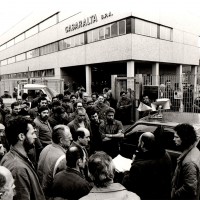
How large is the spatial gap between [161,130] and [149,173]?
6.35ft

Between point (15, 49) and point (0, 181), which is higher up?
point (15, 49)

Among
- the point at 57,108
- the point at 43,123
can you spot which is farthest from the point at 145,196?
the point at 57,108

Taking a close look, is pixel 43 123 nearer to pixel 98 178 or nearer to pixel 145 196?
pixel 145 196

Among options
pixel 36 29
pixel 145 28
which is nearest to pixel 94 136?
pixel 145 28

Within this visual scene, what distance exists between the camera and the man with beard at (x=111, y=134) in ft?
17.0

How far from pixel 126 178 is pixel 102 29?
18.0 meters

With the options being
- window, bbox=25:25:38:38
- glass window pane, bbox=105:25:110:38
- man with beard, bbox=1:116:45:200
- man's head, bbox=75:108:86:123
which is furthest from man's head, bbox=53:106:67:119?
window, bbox=25:25:38:38

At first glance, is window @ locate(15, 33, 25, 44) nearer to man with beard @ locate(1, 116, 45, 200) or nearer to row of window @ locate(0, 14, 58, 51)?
row of window @ locate(0, 14, 58, 51)

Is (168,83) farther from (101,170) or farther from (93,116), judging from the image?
(101,170)

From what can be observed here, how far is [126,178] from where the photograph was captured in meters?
2.93

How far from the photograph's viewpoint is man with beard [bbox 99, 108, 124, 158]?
5191 millimetres

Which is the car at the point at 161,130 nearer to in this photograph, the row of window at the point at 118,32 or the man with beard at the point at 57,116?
the man with beard at the point at 57,116

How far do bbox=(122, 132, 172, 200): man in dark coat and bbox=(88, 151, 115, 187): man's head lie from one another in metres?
0.79

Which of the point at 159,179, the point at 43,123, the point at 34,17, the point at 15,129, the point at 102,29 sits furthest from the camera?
the point at 34,17
